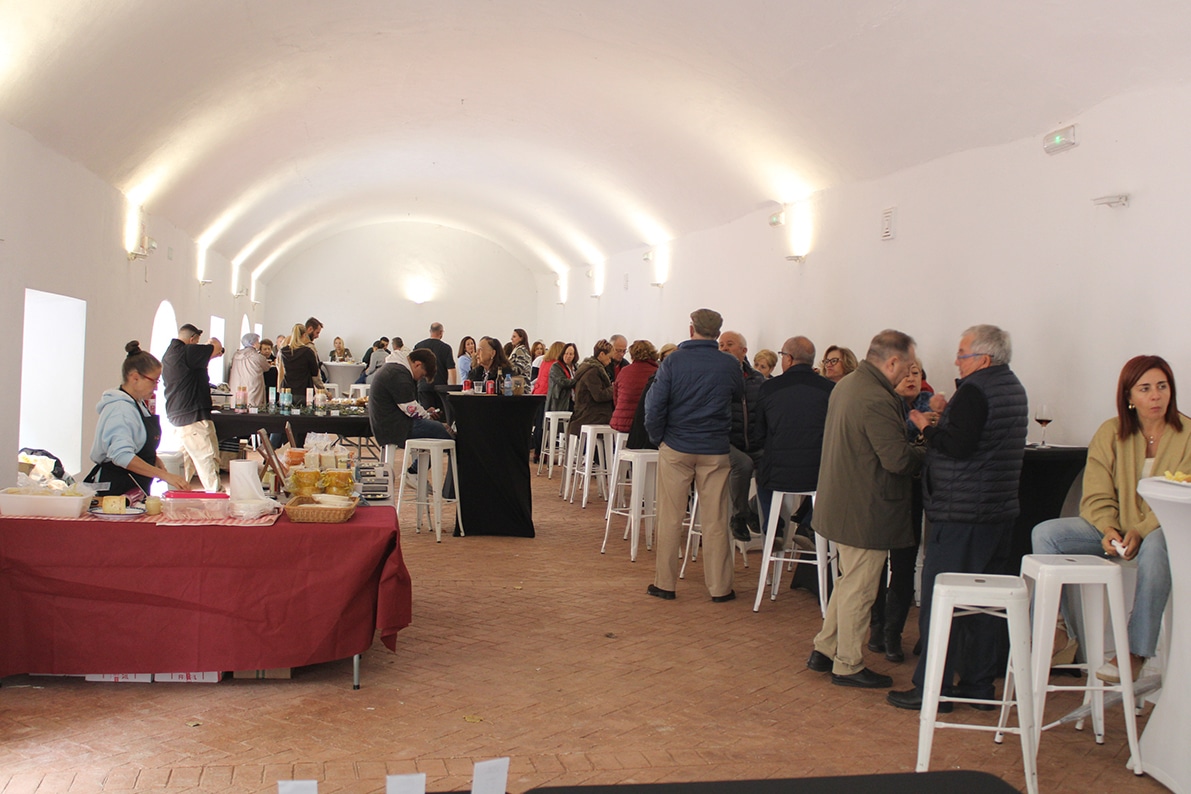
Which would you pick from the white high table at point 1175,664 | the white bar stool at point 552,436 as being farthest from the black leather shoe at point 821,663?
the white bar stool at point 552,436

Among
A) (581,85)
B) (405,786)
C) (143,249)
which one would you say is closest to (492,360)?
(581,85)

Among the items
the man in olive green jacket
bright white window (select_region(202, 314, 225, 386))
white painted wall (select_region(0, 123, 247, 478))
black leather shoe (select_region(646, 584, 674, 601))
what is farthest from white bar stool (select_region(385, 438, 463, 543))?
bright white window (select_region(202, 314, 225, 386))

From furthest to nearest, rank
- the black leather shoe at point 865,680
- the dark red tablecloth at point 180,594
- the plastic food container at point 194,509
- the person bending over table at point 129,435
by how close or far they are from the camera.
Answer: the person bending over table at point 129,435, the black leather shoe at point 865,680, the plastic food container at point 194,509, the dark red tablecloth at point 180,594

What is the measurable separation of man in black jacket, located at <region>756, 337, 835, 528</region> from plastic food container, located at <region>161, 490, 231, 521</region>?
3.09 meters

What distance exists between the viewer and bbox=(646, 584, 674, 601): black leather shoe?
245 inches

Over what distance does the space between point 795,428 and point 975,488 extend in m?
1.73

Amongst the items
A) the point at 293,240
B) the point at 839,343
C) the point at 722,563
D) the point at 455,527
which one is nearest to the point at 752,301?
the point at 839,343

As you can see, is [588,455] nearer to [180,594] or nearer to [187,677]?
[187,677]

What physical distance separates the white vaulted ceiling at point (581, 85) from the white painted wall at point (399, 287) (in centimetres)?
875

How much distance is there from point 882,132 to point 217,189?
25.9 feet

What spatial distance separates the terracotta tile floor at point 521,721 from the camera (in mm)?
3512

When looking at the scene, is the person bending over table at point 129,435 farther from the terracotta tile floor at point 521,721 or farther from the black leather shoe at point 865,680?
the black leather shoe at point 865,680

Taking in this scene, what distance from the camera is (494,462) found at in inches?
320

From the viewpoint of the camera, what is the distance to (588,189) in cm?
1310
